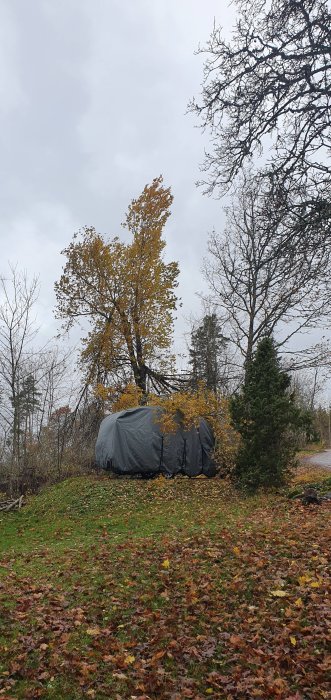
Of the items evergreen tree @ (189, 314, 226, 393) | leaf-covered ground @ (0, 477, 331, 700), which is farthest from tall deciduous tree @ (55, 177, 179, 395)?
leaf-covered ground @ (0, 477, 331, 700)

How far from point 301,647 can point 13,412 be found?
20.0 meters

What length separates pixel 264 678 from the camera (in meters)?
3.78

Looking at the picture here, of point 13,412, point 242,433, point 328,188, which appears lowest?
point 242,433

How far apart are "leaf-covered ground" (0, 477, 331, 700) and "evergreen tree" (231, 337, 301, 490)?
3.52 m

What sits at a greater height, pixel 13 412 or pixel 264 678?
pixel 13 412

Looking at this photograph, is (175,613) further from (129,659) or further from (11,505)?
(11,505)

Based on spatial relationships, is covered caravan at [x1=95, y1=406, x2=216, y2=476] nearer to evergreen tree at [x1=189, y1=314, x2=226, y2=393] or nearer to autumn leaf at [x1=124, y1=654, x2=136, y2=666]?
evergreen tree at [x1=189, y1=314, x2=226, y2=393]

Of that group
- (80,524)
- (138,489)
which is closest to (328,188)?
(80,524)

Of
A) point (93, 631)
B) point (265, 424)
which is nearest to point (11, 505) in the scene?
point (265, 424)

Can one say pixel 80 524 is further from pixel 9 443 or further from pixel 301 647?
pixel 9 443

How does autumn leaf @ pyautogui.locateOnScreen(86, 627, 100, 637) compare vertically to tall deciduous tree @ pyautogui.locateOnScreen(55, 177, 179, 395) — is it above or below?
below

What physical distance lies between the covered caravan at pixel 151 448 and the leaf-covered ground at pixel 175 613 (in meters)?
6.65

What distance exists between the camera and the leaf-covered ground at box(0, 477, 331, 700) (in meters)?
3.95

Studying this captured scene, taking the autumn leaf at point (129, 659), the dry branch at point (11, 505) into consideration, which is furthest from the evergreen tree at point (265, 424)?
the autumn leaf at point (129, 659)
